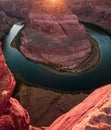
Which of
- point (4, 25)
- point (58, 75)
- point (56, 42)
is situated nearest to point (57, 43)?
point (56, 42)

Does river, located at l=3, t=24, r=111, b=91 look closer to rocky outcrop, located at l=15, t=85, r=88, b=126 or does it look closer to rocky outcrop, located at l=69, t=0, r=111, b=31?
rocky outcrop, located at l=15, t=85, r=88, b=126

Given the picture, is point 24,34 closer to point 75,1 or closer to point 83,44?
point 83,44

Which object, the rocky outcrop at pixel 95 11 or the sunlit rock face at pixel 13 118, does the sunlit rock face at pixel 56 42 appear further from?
the sunlit rock face at pixel 13 118

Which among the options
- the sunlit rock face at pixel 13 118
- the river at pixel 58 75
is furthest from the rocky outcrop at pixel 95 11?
the sunlit rock face at pixel 13 118

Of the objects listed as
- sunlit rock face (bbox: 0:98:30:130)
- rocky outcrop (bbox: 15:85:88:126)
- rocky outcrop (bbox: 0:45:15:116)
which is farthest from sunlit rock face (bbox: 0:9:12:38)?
rocky outcrop (bbox: 0:45:15:116)

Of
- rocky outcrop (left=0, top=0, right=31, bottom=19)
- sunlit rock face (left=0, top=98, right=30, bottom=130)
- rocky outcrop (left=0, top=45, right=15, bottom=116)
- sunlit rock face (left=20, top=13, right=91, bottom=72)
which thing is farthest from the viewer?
rocky outcrop (left=0, top=0, right=31, bottom=19)

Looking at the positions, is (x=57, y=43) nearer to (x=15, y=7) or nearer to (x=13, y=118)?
(x=13, y=118)
